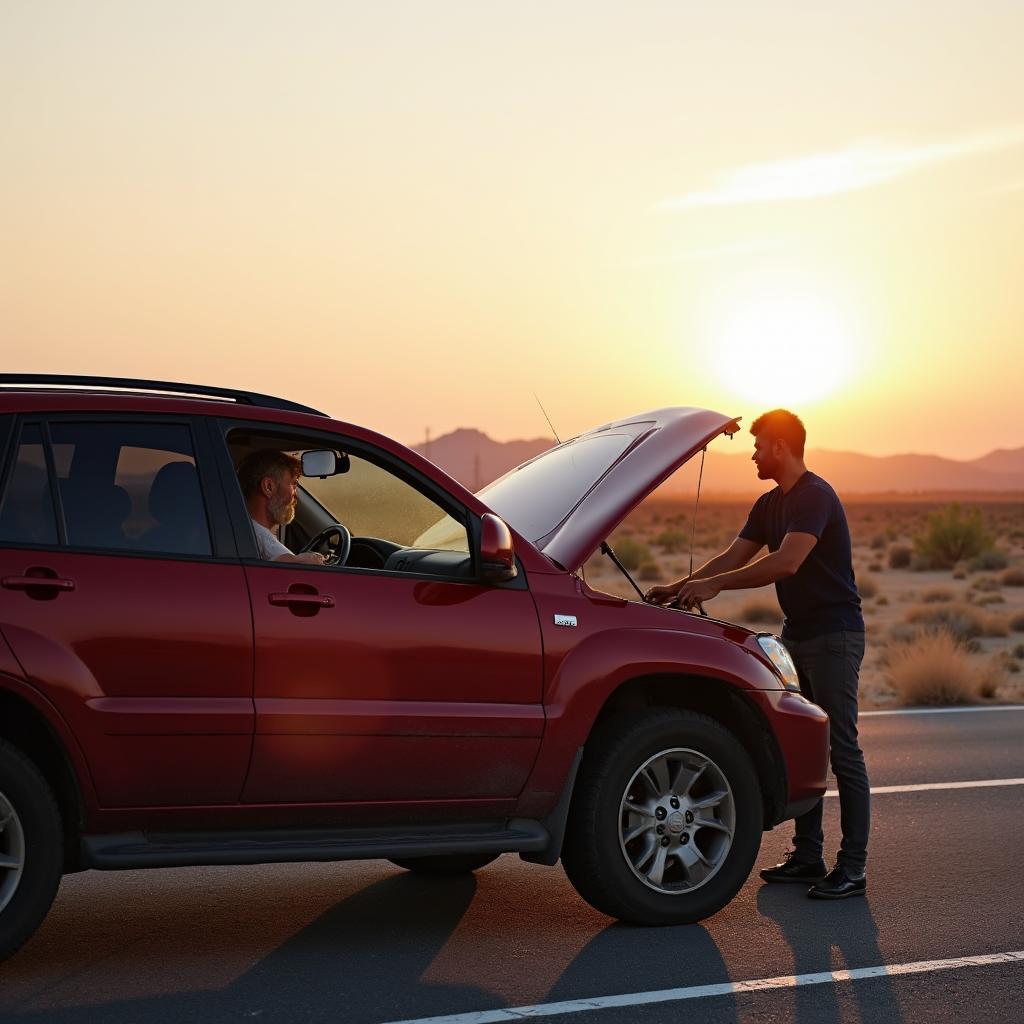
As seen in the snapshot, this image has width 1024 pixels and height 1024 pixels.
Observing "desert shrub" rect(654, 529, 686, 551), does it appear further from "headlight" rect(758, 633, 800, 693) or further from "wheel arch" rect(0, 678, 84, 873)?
"wheel arch" rect(0, 678, 84, 873)

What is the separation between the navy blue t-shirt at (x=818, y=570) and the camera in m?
7.79

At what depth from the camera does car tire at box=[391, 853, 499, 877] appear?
25.6 feet

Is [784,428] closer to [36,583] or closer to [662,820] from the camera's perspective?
[662,820]

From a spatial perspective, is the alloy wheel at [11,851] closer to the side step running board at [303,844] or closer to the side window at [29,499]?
the side step running board at [303,844]

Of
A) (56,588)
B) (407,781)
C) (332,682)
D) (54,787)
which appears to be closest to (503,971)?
(407,781)

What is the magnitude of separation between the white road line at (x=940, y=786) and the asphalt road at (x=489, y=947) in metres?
1.75

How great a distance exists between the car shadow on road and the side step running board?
0.39m

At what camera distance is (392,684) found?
6242mm

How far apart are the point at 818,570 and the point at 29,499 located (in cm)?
375

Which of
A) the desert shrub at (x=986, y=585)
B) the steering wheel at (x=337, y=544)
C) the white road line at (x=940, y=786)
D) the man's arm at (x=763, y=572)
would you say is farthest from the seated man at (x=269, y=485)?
the desert shrub at (x=986, y=585)

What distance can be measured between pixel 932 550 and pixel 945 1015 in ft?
160

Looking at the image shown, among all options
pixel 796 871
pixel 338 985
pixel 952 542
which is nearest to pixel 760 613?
pixel 952 542

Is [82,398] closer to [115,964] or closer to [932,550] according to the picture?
[115,964]

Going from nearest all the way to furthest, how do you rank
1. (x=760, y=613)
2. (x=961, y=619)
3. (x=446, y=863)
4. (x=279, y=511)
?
(x=279, y=511) → (x=446, y=863) → (x=961, y=619) → (x=760, y=613)
